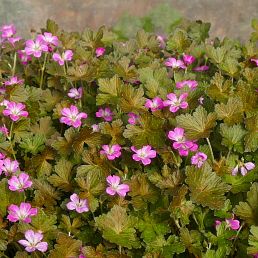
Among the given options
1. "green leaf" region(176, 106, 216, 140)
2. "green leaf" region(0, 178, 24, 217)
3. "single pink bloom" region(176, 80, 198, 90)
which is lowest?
"green leaf" region(0, 178, 24, 217)

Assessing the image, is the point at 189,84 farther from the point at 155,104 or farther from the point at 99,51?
the point at 99,51

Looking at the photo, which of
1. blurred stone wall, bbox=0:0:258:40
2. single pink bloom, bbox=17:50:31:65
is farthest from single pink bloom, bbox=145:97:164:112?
blurred stone wall, bbox=0:0:258:40

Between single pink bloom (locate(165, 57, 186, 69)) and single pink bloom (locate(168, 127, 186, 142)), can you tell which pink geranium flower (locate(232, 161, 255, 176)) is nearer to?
single pink bloom (locate(168, 127, 186, 142))

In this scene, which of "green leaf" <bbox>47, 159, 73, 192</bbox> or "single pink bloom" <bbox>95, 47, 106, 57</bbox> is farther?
"single pink bloom" <bbox>95, 47, 106, 57</bbox>

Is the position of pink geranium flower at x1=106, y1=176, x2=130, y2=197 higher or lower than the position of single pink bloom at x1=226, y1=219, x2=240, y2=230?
higher

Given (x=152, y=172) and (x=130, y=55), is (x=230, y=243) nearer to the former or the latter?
(x=152, y=172)

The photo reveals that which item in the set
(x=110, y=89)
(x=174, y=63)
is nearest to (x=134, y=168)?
(x=110, y=89)

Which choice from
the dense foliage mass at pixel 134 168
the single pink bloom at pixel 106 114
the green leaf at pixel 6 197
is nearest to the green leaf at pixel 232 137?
the dense foliage mass at pixel 134 168

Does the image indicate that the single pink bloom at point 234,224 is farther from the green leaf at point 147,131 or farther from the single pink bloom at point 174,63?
the single pink bloom at point 174,63
